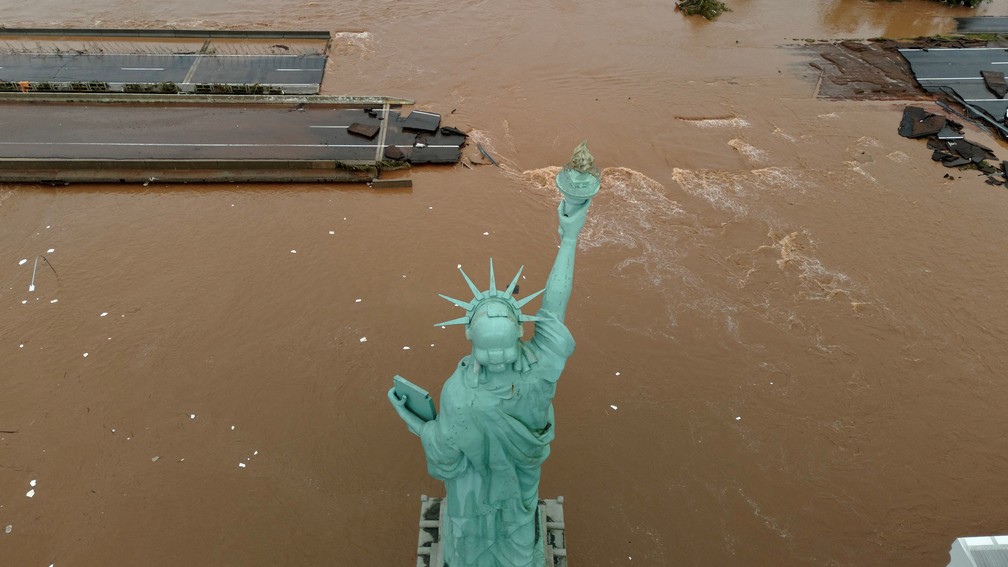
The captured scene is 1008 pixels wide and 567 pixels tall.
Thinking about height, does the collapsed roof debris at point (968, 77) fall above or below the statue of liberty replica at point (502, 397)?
above

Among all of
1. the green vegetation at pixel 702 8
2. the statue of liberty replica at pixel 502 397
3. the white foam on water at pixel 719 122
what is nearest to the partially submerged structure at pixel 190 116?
the white foam on water at pixel 719 122

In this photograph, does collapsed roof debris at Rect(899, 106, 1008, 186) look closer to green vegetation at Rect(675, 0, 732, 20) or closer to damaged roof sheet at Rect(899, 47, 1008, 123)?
damaged roof sheet at Rect(899, 47, 1008, 123)

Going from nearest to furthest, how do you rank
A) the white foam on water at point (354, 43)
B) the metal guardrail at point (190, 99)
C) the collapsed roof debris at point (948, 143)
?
the collapsed roof debris at point (948, 143), the metal guardrail at point (190, 99), the white foam on water at point (354, 43)

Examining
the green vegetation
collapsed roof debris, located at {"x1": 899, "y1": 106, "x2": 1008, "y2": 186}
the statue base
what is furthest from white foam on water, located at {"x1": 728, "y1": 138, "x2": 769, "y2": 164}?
Result: the statue base

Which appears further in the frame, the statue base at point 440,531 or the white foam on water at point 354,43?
the white foam on water at point 354,43

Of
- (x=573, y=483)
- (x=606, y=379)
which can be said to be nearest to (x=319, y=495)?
(x=573, y=483)

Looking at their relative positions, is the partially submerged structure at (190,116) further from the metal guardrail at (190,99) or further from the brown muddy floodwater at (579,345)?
the brown muddy floodwater at (579,345)

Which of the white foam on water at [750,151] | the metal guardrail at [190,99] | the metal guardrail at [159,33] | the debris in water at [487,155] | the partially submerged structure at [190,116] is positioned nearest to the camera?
→ the partially submerged structure at [190,116]

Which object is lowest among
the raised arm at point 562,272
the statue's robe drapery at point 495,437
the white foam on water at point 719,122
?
the statue's robe drapery at point 495,437
